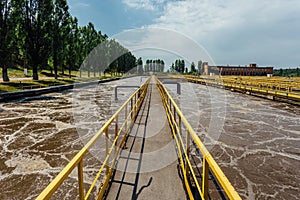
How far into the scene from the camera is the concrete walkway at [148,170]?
289 centimetres

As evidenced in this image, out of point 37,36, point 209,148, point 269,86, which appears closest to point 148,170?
point 209,148

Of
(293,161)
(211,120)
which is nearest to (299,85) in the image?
(211,120)

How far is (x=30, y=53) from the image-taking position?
885 inches

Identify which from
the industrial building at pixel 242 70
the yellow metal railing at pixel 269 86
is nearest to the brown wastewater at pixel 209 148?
the yellow metal railing at pixel 269 86

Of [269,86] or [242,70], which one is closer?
[269,86]

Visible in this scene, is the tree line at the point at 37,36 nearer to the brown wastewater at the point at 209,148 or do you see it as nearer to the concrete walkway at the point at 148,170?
the brown wastewater at the point at 209,148

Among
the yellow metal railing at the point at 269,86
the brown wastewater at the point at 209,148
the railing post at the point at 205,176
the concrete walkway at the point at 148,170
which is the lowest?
the brown wastewater at the point at 209,148

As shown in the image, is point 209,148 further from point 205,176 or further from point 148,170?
point 205,176

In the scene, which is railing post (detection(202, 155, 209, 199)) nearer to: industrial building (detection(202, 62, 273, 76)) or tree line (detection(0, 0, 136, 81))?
tree line (detection(0, 0, 136, 81))

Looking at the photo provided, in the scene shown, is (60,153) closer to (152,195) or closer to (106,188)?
(106,188)

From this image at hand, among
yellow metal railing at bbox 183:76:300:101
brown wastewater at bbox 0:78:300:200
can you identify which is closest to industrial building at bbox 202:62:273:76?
yellow metal railing at bbox 183:76:300:101

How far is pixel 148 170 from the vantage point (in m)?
3.59

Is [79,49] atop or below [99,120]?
atop

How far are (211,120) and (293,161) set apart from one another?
13.3 ft
